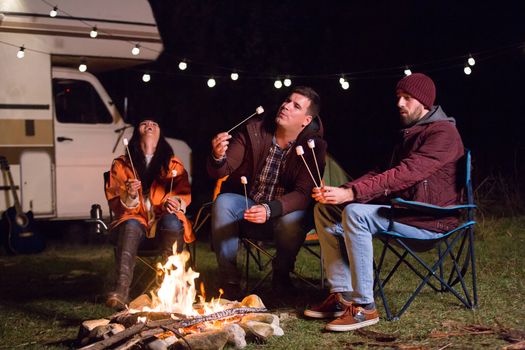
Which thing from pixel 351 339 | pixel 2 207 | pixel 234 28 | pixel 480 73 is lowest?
pixel 351 339

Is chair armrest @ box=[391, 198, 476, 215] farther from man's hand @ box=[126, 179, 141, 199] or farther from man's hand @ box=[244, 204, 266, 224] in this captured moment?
man's hand @ box=[126, 179, 141, 199]

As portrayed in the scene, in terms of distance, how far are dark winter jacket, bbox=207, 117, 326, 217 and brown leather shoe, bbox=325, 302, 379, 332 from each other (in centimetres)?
72

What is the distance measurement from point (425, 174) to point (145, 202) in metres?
1.74

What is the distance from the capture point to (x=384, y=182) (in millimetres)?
3531

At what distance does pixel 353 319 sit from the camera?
3.48m

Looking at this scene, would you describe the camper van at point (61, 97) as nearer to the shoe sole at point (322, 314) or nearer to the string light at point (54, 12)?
the string light at point (54, 12)

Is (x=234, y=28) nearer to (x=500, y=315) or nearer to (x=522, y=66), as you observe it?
(x=522, y=66)

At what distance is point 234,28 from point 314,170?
698 centimetres

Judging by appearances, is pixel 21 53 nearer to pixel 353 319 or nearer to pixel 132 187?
pixel 132 187

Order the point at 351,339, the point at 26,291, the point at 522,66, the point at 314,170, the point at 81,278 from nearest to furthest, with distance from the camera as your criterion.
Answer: the point at 351,339 → the point at 314,170 → the point at 26,291 → the point at 81,278 → the point at 522,66

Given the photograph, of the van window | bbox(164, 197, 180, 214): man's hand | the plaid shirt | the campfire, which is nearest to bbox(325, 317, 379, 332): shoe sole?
the campfire

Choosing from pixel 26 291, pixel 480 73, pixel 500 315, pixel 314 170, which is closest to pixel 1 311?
pixel 26 291

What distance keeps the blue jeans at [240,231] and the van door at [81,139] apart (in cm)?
299

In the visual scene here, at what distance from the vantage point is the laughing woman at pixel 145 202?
4066 millimetres
